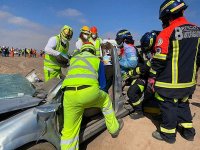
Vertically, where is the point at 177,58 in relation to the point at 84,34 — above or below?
below

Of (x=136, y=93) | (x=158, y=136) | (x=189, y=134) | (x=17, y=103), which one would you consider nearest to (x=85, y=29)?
(x=136, y=93)

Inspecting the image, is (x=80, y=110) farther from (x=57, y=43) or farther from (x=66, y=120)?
(x=57, y=43)

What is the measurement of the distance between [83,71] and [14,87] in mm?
1017

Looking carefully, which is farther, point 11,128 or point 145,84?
point 145,84

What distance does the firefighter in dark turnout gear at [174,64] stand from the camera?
445 centimetres

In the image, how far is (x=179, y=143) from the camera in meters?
4.80

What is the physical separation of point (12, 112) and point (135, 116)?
2.69 m

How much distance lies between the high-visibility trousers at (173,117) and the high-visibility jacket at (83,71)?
1.19m

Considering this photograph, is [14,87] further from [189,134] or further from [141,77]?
[189,134]

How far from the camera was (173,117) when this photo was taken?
466cm

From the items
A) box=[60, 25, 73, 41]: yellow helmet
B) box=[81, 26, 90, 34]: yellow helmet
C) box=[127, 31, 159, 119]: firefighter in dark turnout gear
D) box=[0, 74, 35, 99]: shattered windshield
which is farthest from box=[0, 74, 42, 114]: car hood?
box=[81, 26, 90, 34]: yellow helmet

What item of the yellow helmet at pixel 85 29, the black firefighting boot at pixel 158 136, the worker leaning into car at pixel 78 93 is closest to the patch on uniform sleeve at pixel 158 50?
the worker leaning into car at pixel 78 93

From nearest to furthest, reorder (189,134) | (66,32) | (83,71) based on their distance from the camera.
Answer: (83,71) < (189,134) < (66,32)

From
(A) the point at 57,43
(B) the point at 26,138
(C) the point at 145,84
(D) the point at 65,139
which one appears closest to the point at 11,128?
(B) the point at 26,138
